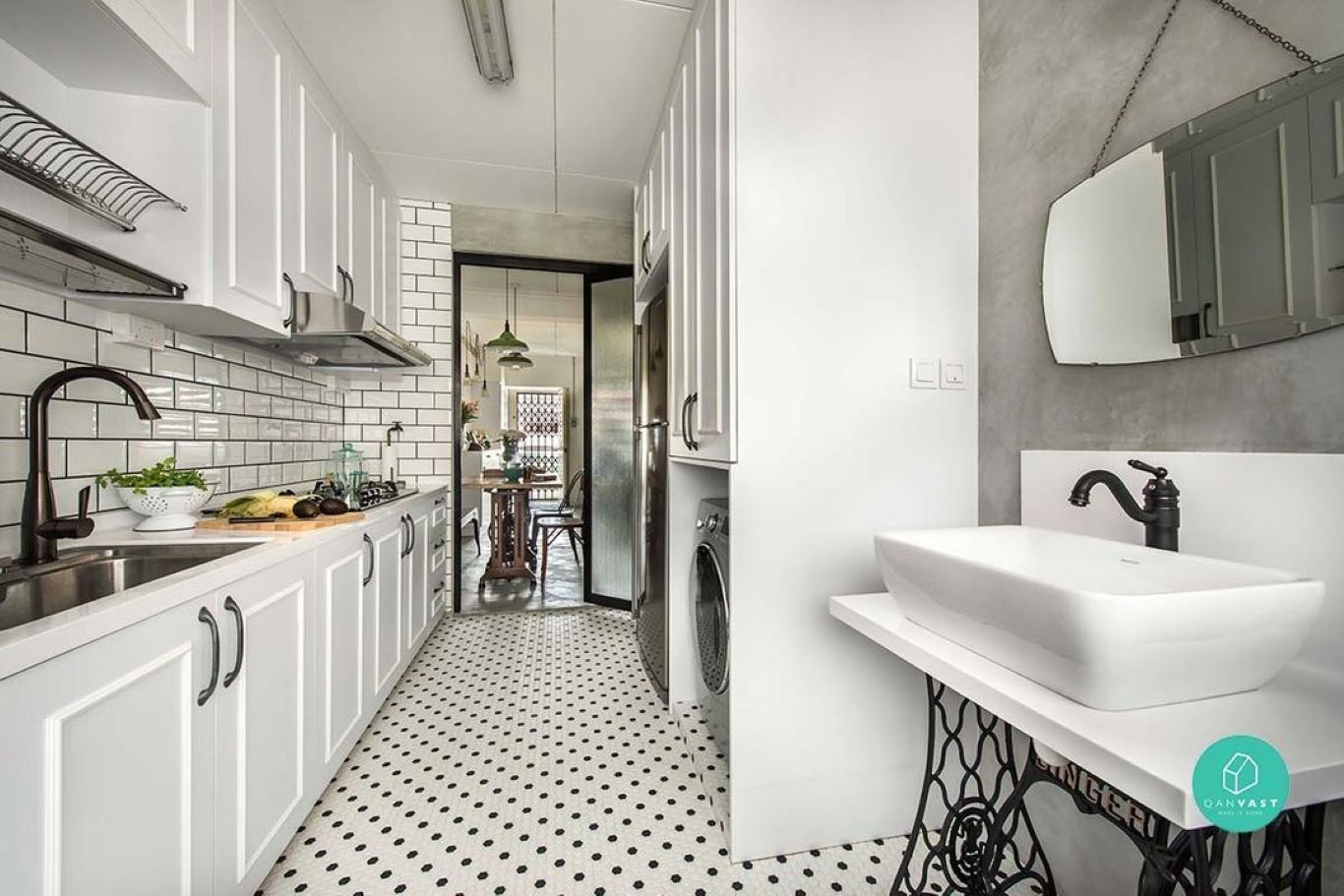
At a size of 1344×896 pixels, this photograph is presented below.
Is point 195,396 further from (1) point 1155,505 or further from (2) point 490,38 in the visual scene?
(1) point 1155,505

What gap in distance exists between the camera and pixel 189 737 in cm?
103

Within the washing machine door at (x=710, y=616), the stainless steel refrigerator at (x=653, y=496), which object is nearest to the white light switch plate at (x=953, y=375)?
the washing machine door at (x=710, y=616)

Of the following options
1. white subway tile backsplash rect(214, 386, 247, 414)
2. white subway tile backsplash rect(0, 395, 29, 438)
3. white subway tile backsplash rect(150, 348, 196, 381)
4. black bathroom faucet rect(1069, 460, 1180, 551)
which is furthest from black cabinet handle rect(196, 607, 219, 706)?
→ black bathroom faucet rect(1069, 460, 1180, 551)

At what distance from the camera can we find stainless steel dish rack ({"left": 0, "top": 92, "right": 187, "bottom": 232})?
1.09 meters

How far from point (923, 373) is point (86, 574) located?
7.12 ft

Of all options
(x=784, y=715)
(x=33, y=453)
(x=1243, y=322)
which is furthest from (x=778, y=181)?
(x=33, y=453)

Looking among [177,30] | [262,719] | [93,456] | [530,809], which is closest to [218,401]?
[93,456]

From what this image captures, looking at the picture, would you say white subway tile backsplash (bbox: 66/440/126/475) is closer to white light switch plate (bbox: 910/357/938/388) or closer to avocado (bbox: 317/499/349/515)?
avocado (bbox: 317/499/349/515)

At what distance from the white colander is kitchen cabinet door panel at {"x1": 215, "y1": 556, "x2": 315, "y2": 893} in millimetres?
407

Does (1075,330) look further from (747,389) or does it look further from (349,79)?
(349,79)

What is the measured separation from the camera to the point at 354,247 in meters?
2.56

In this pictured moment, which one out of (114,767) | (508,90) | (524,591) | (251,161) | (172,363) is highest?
(508,90)

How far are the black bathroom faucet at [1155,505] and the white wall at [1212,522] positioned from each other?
8 cm

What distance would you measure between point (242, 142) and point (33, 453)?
103cm
